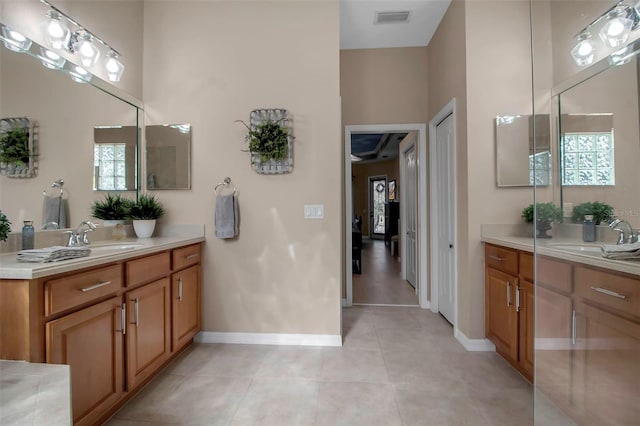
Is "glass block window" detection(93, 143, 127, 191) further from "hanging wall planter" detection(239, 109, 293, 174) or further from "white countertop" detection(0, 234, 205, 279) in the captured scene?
"hanging wall planter" detection(239, 109, 293, 174)

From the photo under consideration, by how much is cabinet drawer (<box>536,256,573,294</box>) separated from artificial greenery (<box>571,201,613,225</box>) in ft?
0.89

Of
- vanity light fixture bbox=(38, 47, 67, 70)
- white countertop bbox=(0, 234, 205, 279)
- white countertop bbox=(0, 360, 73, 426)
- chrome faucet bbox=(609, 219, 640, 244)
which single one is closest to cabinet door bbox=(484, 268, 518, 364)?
chrome faucet bbox=(609, 219, 640, 244)

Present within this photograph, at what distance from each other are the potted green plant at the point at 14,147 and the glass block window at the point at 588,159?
116 inches

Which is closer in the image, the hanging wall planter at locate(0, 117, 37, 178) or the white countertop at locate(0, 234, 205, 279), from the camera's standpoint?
the white countertop at locate(0, 234, 205, 279)

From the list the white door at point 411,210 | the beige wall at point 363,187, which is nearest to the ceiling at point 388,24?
the white door at point 411,210

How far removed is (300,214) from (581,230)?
1.85m

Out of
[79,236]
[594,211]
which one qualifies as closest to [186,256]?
[79,236]

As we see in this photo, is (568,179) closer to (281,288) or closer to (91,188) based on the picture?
(281,288)

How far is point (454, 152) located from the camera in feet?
8.83

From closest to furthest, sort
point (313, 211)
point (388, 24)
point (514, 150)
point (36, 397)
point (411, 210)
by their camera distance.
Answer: point (36, 397), point (514, 150), point (313, 211), point (388, 24), point (411, 210)

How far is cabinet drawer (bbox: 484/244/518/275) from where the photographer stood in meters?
2.03

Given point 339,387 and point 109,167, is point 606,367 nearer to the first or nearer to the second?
point 339,387

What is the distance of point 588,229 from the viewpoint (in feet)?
4.91

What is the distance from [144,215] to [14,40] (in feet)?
4.29
